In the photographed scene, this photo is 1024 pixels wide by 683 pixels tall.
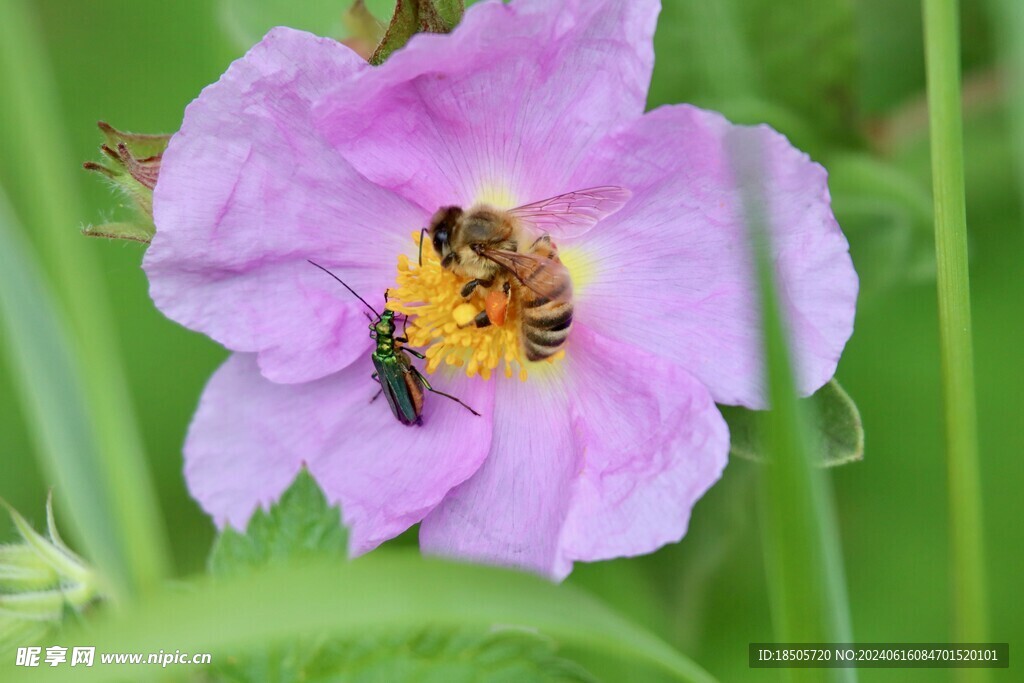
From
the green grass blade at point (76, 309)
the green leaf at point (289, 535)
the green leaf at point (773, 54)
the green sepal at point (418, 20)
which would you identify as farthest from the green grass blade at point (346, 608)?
the green leaf at point (773, 54)

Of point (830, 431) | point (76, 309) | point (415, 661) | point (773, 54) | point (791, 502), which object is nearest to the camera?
point (791, 502)

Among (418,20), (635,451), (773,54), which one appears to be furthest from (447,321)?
(773,54)

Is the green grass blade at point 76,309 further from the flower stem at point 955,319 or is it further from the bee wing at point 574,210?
the flower stem at point 955,319

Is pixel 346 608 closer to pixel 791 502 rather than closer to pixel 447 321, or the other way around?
pixel 791 502

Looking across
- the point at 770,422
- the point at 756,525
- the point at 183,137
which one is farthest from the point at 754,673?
the point at 183,137

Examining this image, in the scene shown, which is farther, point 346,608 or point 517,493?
point 517,493

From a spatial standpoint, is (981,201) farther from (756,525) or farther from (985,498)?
(756,525)

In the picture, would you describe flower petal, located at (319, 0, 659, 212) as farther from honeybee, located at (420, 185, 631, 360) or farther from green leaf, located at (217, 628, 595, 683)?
green leaf, located at (217, 628, 595, 683)
